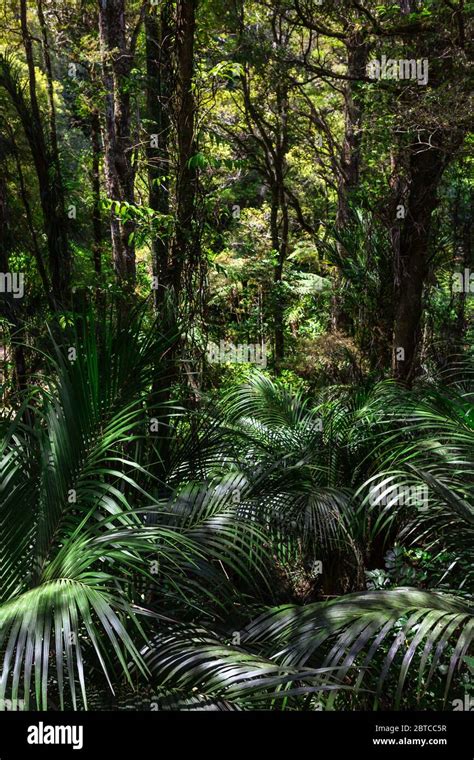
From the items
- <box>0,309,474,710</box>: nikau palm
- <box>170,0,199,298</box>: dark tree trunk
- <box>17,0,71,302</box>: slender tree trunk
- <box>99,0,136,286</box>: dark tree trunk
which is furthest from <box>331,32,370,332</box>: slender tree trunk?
<box>0,309,474,710</box>: nikau palm

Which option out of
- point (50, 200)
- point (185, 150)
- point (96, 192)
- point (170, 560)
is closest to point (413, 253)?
point (185, 150)

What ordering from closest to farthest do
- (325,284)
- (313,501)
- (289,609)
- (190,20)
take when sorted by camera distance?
(289,609) < (313,501) < (190,20) < (325,284)

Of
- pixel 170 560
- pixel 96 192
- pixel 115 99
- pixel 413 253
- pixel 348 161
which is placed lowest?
pixel 170 560

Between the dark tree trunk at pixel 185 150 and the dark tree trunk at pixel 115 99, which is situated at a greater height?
the dark tree trunk at pixel 115 99

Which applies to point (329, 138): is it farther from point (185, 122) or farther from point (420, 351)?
point (185, 122)

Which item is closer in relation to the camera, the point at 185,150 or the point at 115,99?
the point at 185,150

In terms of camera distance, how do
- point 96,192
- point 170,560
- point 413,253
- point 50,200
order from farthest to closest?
1. point 96,192
2. point 413,253
3. point 50,200
4. point 170,560

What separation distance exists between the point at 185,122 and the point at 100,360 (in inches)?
81.7

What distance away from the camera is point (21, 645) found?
166 cm

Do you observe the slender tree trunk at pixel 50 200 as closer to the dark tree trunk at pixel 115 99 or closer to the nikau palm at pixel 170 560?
the dark tree trunk at pixel 115 99

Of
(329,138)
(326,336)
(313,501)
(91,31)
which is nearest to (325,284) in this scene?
(329,138)

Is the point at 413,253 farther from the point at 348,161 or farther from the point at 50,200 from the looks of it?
the point at 348,161

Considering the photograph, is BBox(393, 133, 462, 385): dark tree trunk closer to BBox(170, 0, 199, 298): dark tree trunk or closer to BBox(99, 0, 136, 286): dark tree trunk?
BBox(170, 0, 199, 298): dark tree trunk

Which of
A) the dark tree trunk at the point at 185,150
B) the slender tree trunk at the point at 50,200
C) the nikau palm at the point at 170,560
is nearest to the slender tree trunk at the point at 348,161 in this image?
the slender tree trunk at the point at 50,200
